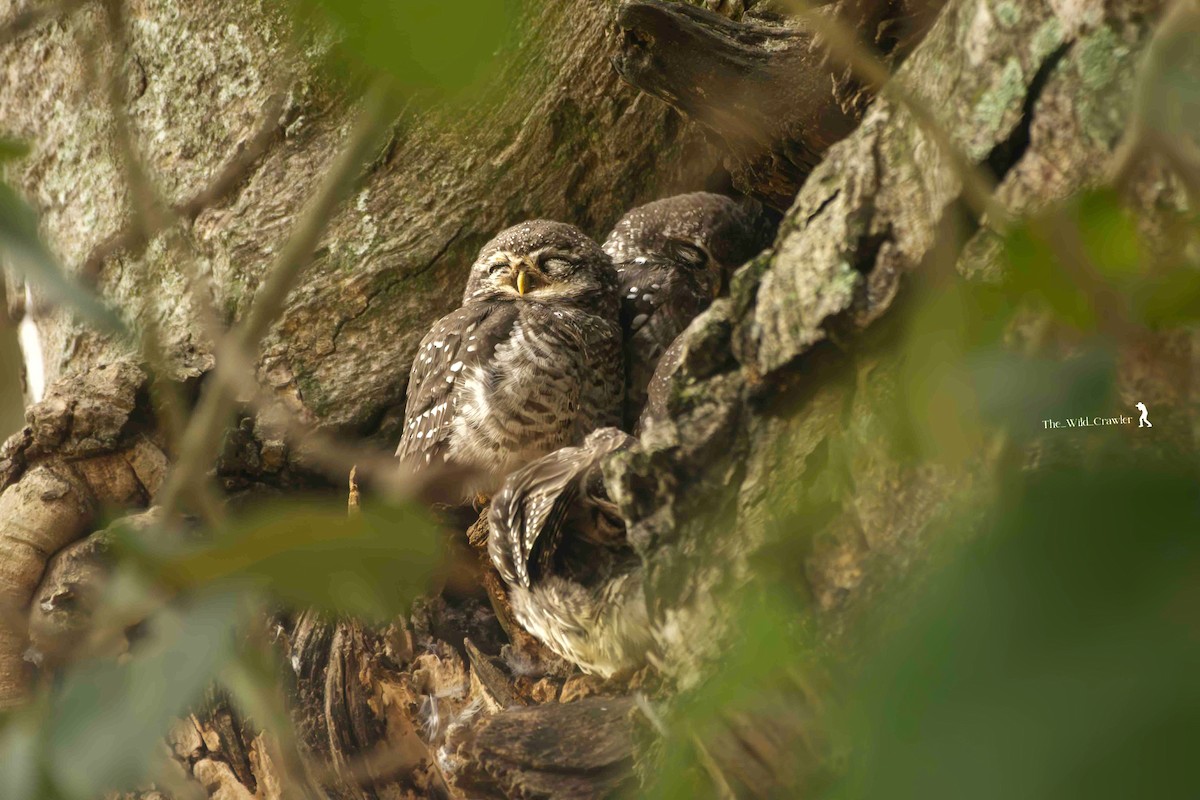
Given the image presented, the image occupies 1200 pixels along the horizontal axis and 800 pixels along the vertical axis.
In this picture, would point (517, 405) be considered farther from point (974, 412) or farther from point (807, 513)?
point (974, 412)

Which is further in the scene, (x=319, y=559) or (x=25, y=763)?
(x=25, y=763)

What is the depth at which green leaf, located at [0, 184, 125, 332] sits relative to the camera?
3.64ft

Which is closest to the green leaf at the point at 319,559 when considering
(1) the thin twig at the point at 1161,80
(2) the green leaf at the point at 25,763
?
(2) the green leaf at the point at 25,763

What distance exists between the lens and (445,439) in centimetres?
296

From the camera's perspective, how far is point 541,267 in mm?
3273

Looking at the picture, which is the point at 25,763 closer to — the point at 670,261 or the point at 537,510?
the point at 537,510

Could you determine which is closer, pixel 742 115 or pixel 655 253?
pixel 742 115

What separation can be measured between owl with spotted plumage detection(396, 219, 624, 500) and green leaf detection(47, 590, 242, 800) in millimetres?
1898

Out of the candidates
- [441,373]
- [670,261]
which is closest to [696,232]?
[670,261]

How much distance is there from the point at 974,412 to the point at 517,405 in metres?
2.27

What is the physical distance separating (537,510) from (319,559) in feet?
4.03

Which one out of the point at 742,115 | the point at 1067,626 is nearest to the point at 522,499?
the point at 742,115

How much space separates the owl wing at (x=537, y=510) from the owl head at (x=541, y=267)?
1.14m

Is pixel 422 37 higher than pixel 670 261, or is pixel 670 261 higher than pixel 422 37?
pixel 422 37
